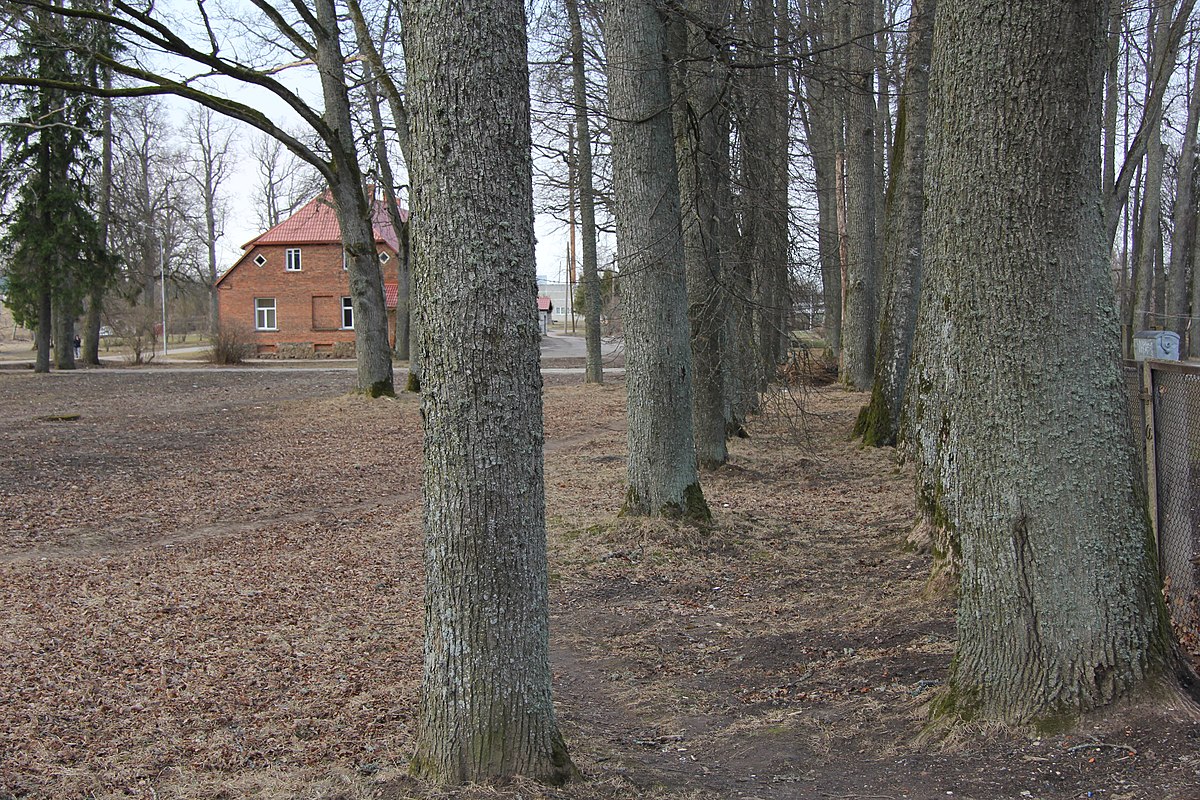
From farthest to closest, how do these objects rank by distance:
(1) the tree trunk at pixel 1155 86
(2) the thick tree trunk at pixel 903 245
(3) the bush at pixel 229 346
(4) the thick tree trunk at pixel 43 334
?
(3) the bush at pixel 229 346
(4) the thick tree trunk at pixel 43 334
(1) the tree trunk at pixel 1155 86
(2) the thick tree trunk at pixel 903 245

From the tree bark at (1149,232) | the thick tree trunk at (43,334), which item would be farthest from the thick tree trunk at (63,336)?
the tree bark at (1149,232)

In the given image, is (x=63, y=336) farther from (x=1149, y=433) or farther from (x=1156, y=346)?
(x=1149, y=433)

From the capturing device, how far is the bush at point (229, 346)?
1499 inches

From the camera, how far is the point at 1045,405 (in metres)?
3.96

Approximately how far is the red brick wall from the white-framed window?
0.21 meters

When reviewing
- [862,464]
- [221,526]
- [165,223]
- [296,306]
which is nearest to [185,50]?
[221,526]

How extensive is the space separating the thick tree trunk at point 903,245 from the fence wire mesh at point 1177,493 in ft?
23.0

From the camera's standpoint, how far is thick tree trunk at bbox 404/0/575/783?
144 inches

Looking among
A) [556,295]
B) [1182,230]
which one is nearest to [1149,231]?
[1182,230]

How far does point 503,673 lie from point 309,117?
1738 centimetres

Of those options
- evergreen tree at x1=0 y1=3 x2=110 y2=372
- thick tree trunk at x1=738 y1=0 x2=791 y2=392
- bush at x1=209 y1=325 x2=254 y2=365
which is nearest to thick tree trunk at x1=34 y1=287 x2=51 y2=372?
evergreen tree at x1=0 y1=3 x2=110 y2=372

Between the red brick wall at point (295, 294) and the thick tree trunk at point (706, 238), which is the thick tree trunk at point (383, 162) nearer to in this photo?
the thick tree trunk at point (706, 238)

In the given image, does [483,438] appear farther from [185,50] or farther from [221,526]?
[185,50]

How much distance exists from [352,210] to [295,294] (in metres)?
30.8
